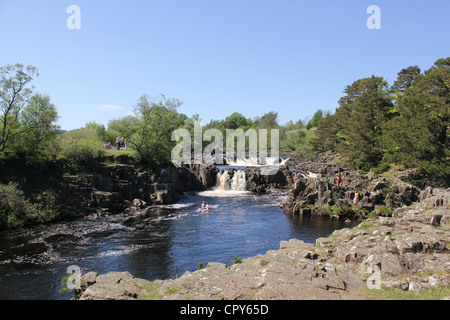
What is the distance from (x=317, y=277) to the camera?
12578mm

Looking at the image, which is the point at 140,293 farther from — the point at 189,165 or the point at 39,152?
the point at 189,165

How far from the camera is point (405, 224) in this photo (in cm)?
1919

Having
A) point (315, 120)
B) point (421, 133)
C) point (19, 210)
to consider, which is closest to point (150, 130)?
point (19, 210)

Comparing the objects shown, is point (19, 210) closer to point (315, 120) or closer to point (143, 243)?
point (143, 243)

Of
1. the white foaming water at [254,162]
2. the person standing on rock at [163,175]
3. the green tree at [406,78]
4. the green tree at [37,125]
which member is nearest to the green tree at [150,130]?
the person standing on rock at [163,175]

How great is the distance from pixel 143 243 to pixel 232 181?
31.2 m

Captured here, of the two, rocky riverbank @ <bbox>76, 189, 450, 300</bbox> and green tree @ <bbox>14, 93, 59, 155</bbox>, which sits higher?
green tree @ <bbox>14, 93, 59, 155</bbox>

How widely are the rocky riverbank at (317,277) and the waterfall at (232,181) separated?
3781 cm

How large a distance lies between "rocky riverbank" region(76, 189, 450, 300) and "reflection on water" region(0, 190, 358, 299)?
5.33 m

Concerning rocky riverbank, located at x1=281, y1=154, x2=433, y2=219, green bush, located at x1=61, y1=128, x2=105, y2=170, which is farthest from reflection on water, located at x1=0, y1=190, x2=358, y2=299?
green bush, located at x1=61, y1=128, x2=105, y2=170

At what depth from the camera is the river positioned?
734 inches

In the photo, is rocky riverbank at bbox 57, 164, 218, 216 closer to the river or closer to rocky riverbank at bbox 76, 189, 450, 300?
the river
